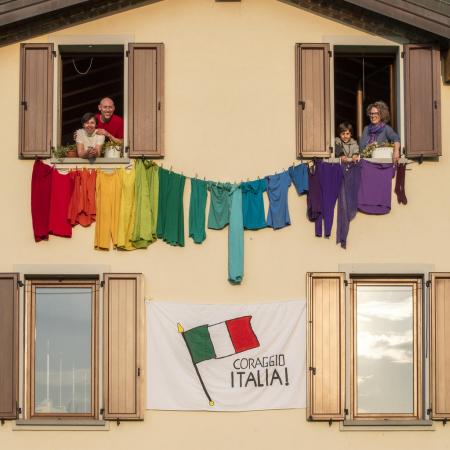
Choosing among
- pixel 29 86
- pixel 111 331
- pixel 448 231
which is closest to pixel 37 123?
pixel 29 86

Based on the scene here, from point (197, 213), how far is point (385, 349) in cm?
289

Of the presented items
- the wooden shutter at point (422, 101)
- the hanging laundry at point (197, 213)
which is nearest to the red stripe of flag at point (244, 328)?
the hanging laundry at point (197, 213)

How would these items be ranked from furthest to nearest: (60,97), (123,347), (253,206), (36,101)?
(60,97), (36,101), (253,206), (123,347)

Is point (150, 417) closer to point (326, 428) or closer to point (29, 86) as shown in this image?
point (326, 428)

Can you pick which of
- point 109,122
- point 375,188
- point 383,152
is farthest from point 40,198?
point 383,152

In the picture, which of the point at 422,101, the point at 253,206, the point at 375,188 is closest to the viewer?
the point at 253,206

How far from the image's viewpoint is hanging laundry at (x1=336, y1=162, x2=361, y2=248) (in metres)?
18.7

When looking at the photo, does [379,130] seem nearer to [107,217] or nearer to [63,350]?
[107,217]

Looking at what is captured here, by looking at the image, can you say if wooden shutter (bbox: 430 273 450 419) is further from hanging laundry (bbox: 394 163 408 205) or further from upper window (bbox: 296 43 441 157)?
upper window (bbox: 296 43 441 157)

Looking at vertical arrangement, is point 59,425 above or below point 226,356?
below

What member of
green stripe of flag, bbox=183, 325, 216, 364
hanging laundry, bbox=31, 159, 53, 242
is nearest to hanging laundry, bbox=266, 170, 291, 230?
green stripe of flag, bbox=183, 325, 216, 364

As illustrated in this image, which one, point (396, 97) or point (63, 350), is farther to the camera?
point (396, 97)

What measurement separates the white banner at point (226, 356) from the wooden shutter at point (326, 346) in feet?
0.40

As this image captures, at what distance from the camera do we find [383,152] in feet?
62.4
